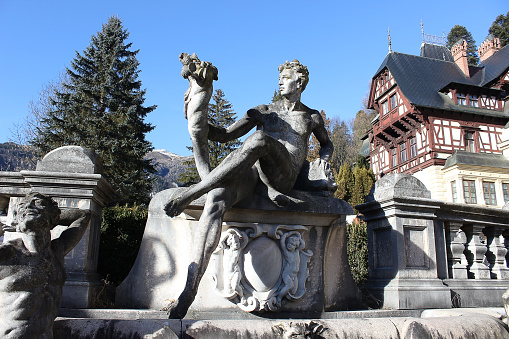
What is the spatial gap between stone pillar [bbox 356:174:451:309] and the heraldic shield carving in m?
1.17

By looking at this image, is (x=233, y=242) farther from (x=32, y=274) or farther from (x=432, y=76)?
(x=432, y=76)

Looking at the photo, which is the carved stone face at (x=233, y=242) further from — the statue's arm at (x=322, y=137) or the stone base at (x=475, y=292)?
the stone base at (x=475, y=292)

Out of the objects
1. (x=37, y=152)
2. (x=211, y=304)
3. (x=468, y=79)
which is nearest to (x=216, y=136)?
(x=211, y=304)

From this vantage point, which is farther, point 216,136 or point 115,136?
point 115,136

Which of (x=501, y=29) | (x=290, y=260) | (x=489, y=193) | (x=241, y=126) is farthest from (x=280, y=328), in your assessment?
(x=501, y=29)

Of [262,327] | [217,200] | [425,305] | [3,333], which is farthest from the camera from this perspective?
[425,305]

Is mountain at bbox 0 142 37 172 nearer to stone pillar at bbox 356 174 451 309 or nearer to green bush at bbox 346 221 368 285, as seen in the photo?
green bush at bbox 346 221 368 285

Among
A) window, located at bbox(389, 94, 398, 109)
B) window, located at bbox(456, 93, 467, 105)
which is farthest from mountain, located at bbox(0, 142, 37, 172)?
window, located at bbox(456, 93, 467, 105)

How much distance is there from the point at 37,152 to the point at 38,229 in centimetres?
2099

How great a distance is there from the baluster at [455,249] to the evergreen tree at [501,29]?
1962 inches

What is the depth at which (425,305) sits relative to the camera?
3.95m

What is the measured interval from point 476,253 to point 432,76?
98.6ft

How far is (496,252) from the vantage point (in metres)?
4.68

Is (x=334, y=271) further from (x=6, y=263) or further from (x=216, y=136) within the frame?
(x=6, y=263)
